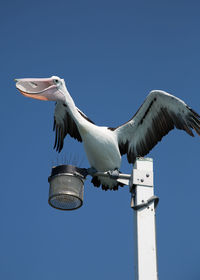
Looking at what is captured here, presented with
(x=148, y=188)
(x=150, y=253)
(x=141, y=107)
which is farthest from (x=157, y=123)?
(x=150, y=253)

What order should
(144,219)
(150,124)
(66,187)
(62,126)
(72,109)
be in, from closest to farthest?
(144,219) < (66,187) < (72,109) < (150,124) < (62,126)

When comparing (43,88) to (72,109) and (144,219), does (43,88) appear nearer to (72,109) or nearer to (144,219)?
(72,109)

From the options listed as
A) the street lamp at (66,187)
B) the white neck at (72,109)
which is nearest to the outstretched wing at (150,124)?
the white neck at (72,109)

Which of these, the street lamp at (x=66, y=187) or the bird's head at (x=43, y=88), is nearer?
the street lamp at (x=66, y=187)

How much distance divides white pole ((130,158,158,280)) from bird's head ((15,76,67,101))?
3266mm

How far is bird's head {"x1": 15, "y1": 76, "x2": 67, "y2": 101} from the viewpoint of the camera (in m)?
7.57

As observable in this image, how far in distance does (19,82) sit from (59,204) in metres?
3.20

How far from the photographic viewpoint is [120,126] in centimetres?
798

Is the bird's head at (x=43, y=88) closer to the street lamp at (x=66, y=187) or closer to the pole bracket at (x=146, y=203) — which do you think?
the street lamp at (x=66, y=187)

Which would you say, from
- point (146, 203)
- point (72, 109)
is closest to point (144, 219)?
point (146, 203)

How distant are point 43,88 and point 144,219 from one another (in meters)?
4.13

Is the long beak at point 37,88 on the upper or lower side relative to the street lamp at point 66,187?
upper

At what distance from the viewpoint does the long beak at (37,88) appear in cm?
755

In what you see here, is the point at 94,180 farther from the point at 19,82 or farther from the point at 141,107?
the point at 19,82
